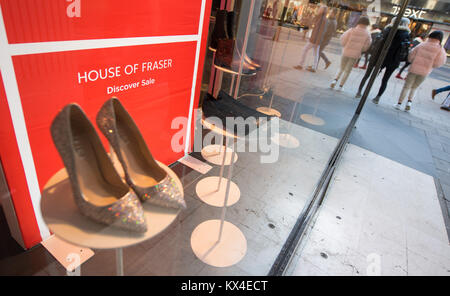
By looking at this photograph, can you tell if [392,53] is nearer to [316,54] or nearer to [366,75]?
[366,75]

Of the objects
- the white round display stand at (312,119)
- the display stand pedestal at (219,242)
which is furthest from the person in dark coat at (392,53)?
the display stand pedestal at (219,242)

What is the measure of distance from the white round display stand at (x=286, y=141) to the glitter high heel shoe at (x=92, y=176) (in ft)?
6.87

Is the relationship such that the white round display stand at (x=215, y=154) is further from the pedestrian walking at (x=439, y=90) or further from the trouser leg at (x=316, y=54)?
the pedestrian walking at (x=439, y=90)

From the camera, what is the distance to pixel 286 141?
2.70 metres

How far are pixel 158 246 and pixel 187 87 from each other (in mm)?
1171

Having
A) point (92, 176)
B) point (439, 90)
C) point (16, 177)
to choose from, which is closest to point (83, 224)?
point (92, 176)

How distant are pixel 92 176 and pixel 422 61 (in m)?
5.46

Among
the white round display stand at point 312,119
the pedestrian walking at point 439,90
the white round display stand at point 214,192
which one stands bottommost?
the white round display stand at point 214,192

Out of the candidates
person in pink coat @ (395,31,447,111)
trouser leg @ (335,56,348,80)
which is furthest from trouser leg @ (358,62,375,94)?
person in pink coat @ (395,31,447,111)

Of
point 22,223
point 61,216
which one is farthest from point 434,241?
point 22,223

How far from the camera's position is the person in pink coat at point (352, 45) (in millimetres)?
2682

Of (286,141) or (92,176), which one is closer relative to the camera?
(92,176)

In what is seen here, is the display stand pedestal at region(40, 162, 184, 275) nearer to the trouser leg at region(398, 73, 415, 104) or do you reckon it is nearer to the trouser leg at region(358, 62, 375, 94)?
the trouser leg at region(358, 62, 375, 94)

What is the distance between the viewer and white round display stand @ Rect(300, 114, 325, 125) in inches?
118
